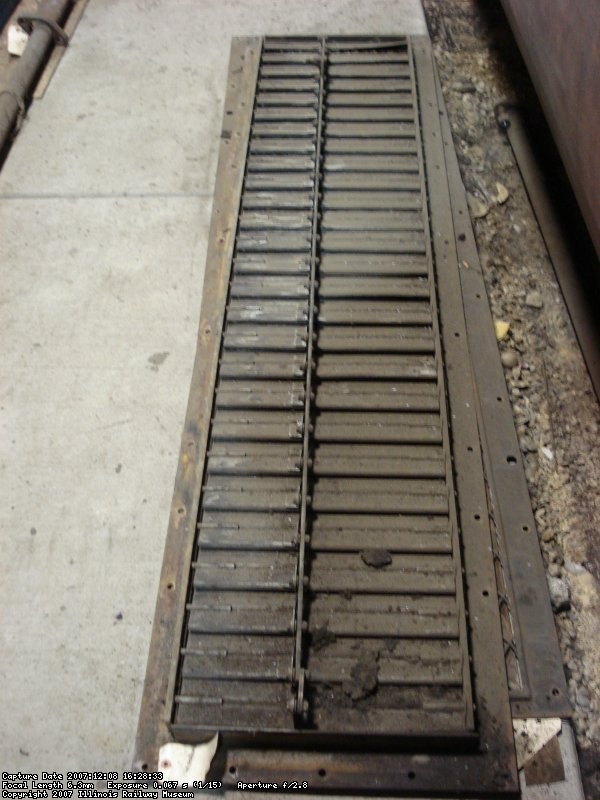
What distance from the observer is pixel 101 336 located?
9.80 ft

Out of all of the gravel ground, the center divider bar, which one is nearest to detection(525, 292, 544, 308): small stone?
the gravel ground

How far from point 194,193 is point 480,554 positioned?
2.36 meters

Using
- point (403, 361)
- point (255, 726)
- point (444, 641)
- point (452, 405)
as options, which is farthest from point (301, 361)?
point (255, 726)

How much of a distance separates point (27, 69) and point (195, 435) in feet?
9.42

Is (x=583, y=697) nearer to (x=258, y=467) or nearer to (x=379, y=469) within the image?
(x=379, y=469)

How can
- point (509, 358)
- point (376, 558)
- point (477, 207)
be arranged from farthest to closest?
point (477, 207), point (509, 358), point (376, 558)

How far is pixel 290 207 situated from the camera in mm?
3291

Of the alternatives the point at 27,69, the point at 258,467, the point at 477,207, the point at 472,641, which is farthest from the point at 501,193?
the point at 27,69

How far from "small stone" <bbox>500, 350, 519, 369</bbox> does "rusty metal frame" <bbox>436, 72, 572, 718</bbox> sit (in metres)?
0.06

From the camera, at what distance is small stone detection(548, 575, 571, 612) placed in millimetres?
2350

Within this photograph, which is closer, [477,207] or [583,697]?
[583,697]

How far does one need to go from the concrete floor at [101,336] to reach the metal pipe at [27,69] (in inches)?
3.8

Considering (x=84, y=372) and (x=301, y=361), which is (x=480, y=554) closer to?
(x=301, y=361)

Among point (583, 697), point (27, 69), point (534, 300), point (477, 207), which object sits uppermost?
point (27, 69)
